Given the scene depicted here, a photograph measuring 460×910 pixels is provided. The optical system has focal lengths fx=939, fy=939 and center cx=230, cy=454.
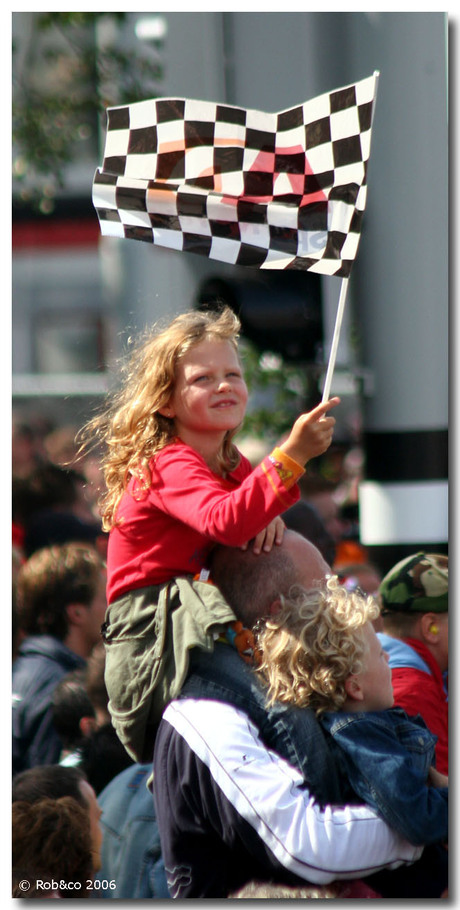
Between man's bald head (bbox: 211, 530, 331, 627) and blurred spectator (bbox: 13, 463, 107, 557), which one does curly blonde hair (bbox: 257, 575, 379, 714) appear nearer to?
man's bald head (bbox: 211, 530, 331, 627)

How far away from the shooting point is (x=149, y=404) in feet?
5.61

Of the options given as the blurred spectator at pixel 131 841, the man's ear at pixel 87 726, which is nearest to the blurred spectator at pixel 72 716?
the man's ear at pixel 87 726

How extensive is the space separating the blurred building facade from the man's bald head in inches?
33.2

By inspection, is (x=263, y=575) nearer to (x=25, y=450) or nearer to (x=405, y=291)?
(x=405, y=291)

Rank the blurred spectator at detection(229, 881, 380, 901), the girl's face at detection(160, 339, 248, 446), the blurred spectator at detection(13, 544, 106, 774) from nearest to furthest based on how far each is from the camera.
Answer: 1. the blurred spectator at detection(229, 881, 380, 901)
2. the girl's face at detection(160, 339, 248, 446)
3. the blurred spectator at detection(13, 544, 106, 774)

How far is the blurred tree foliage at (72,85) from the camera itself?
2715 millimetres

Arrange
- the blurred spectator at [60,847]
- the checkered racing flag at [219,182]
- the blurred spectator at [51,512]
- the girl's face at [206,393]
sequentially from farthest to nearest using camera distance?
the blurred spectator at [51,512], the blurred spectator at [60,847], the checkered racing flag at [219,182], the girl's face at [206,393]

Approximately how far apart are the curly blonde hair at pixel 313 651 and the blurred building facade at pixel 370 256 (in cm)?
97

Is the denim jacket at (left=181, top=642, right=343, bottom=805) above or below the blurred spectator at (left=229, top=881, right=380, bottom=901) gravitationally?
above

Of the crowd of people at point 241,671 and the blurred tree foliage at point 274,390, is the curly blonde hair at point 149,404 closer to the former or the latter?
the crowd of people at point 241,671

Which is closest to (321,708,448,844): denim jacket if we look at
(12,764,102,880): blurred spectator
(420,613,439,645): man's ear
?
(420,613,439,645): man's ear

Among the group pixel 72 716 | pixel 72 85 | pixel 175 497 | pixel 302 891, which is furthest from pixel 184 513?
pixel 72 85

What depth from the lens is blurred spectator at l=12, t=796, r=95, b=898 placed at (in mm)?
2029
